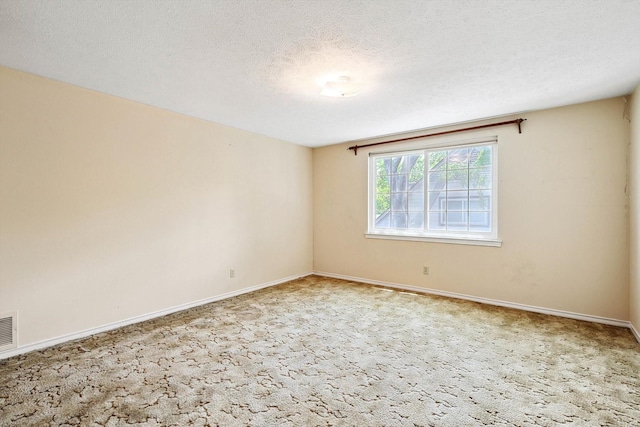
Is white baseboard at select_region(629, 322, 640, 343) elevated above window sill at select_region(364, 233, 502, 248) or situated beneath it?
situated beneath

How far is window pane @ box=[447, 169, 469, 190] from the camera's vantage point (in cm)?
408

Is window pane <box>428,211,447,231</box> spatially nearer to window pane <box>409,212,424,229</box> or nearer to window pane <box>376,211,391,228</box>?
window pane <box>409,212,424,229</box>

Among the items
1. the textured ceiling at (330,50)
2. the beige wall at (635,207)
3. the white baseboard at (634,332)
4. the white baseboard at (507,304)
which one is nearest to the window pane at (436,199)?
the white baseboard at (507,304)

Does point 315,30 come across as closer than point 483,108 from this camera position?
Yes

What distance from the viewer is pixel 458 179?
163 inches

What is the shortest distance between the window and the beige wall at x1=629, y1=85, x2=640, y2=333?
1197 mm

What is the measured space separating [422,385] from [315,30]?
247 centimetres

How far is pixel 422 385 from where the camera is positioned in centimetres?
206

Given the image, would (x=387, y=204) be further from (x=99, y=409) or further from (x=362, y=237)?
(x=99, y=409)

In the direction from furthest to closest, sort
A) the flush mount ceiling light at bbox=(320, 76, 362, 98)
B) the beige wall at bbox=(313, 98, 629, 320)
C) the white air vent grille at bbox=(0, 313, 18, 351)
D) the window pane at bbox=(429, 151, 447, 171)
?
the window pane at bbox=(429, 151, 447, 171) < the beige wall at bbox=(313, 98, 629, 320) < the flush mount ceiling light at bbox=(320, 76, 362, 98) < the white air vent grille at bbox=(0, 313, 18, 351)

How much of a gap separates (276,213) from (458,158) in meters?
2.83

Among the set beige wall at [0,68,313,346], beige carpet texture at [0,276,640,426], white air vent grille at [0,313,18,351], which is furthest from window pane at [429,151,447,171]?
white air vent grille at [0,313,18,351]

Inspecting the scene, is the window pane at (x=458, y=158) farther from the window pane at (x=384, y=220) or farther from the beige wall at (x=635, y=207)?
the beige wall at (x=635, y=207)

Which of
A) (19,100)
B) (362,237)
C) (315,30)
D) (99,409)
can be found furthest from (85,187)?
(362,237)
